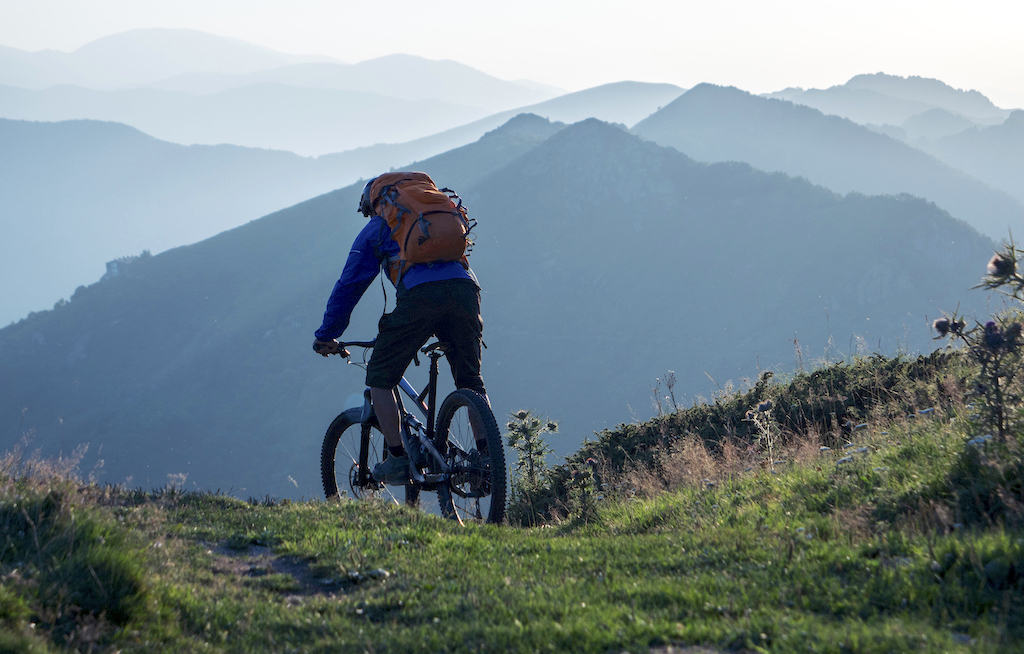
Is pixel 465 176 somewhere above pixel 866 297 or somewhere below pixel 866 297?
above

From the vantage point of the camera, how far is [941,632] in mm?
2268

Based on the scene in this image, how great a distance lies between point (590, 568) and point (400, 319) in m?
2.29

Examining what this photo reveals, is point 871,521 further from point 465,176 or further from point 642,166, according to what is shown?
point 465,176

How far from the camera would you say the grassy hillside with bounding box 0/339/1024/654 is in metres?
2.53

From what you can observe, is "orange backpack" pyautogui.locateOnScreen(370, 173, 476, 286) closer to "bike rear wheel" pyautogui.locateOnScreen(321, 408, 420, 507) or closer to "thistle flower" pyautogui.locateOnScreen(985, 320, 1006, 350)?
"bike rear wheel" pyautogui.locateOnScreen(321, 408, 420, 507)

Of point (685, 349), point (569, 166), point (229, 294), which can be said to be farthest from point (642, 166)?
point (229, 294)

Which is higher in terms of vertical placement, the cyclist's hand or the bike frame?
the cyclist's hand

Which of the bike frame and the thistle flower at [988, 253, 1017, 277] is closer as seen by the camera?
the thistle flower at [988, 253, 1017, 277]

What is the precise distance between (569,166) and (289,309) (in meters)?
74.1

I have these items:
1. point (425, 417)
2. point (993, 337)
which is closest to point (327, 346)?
point (425, 417)

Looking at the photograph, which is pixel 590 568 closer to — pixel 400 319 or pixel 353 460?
pixel 400 319

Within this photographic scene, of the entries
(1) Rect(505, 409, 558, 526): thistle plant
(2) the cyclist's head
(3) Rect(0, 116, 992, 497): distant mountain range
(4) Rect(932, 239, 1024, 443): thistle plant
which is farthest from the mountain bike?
(3) Rect(0, 116, 992, 497): distant mountain range

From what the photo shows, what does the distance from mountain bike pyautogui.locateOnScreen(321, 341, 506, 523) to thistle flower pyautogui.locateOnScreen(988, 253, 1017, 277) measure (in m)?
3.12

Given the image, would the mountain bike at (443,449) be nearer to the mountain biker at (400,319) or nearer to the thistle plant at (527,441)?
the mountain biker at (400,319)
